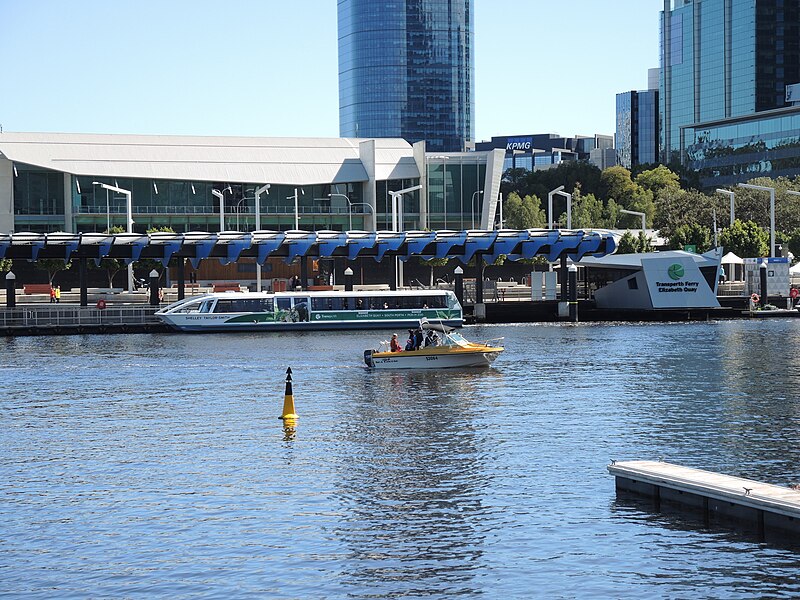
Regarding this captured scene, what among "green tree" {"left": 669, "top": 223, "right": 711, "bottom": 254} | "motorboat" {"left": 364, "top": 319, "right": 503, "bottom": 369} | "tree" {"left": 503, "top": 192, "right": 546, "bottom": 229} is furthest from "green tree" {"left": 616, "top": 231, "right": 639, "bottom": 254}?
"motorboat" {"left": 364, "top": 319, "right": 503, "bottom": 369}

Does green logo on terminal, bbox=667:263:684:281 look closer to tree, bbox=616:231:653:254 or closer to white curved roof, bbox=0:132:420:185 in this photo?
tree, bbox=616:231:653:254

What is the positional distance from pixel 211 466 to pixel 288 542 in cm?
986

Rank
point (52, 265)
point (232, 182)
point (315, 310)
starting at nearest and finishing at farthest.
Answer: point (315, 310)
point (52, 265)
point (232, 182)

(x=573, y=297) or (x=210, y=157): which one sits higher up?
(x=210, y=157)

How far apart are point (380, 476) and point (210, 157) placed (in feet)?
440

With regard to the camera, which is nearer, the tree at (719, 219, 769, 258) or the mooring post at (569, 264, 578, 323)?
the mooring post at (569, 264, 578, 323)

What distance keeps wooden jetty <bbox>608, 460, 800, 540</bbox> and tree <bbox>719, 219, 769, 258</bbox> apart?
10363 cm

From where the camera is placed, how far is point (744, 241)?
133 metres

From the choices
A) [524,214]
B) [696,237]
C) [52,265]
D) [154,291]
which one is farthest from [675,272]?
[524,214]

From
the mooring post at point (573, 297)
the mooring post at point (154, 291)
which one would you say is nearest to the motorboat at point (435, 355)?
the mooring post at point (573, 297)

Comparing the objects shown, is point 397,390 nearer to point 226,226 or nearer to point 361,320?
point 361,320

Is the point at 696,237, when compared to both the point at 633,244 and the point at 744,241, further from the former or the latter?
the point at 633,244

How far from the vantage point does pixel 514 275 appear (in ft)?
508

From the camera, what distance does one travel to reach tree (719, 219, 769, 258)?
13300 centimetres
